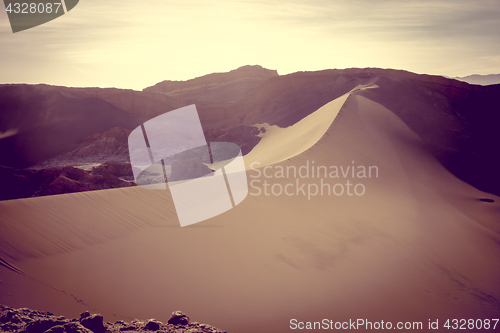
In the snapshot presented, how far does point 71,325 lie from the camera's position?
2.67 meters

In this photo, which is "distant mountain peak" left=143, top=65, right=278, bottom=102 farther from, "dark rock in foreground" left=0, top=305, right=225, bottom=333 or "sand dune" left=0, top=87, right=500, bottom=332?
"dark rock in foreground" left=0, top=305, right=225, bottom=333

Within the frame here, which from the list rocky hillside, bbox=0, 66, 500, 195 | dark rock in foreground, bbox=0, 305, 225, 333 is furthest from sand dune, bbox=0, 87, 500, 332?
rocky hillside, bbox=0, 66, 500, 195

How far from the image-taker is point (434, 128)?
1477 centimetres

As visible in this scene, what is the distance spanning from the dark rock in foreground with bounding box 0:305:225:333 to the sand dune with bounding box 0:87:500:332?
65 centimetres

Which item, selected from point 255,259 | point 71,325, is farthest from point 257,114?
point 71,325

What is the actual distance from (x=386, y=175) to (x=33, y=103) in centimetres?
2406

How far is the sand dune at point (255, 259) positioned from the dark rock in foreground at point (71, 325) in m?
0.65

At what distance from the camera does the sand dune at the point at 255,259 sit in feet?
13.3

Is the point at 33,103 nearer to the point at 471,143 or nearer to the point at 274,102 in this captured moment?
the point at 274,102

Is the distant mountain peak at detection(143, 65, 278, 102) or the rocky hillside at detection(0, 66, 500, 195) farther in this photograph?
the distant mountain peak at detection(143, 65, 278, 102)

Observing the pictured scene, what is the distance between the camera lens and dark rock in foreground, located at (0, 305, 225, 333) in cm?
259

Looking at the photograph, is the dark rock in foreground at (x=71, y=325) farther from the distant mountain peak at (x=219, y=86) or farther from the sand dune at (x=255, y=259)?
the distant mountain peak at (x=219, y=86)

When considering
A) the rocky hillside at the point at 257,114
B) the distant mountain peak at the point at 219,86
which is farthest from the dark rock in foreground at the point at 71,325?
the distant mountain peak at the point at 219,86

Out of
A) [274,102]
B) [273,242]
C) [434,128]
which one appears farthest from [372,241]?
[274,102]
